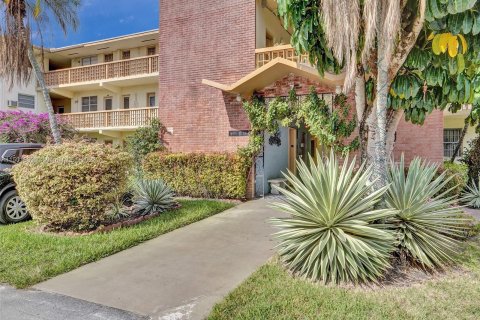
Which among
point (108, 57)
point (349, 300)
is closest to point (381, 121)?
point (349, 300)

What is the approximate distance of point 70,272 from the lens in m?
5.35

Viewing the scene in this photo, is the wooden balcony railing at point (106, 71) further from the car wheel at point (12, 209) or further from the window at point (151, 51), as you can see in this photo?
the car wheel at point (12, 209)

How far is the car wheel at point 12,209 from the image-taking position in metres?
8.61

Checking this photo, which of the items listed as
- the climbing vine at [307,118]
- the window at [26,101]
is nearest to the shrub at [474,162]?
the climbing vine at [307,118]

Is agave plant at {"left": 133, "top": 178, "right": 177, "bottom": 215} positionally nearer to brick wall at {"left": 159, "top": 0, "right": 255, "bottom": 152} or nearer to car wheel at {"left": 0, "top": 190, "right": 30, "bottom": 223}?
car wheel at {"left": 0, "top": 190, "right": 30, "bottom": 223}

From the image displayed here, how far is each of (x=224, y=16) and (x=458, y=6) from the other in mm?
10107

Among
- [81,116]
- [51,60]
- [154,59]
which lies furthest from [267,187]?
[51,60]

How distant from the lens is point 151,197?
9195 mm

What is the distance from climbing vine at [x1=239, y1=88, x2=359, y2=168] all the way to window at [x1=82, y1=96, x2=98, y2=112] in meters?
15.8

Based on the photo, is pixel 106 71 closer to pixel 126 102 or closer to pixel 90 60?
pixel 126 102

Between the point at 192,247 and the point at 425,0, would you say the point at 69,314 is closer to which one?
the point at 192,247

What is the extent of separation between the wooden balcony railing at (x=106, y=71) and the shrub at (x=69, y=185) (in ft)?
41.4

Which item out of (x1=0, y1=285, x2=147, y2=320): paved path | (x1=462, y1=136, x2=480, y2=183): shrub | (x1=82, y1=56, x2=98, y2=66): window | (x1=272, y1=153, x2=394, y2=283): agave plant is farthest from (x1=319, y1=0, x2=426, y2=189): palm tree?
(x1=82, y1=56, x2=98, y2=66): window

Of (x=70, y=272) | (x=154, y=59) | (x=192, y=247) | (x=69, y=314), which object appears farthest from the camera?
(x=154, y=59)
